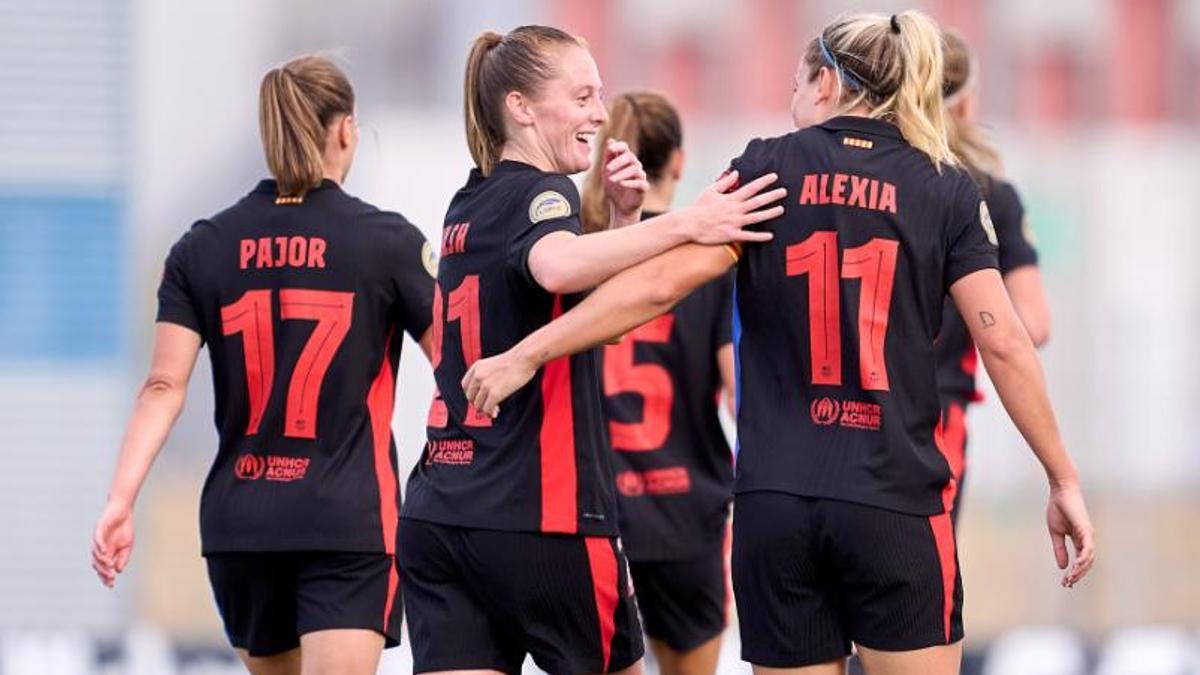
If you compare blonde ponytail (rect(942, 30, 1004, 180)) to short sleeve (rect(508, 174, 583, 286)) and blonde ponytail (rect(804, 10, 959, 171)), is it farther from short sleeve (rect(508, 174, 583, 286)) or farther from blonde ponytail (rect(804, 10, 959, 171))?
short sleeve (rect(508, 174, 583, 286))

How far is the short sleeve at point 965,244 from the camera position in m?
4.24

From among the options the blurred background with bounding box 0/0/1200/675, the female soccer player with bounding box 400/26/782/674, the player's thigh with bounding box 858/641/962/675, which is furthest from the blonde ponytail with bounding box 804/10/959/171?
the blurred background with bounding box 0/0/1200/675

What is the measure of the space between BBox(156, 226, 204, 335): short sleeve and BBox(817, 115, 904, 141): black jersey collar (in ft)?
5.60

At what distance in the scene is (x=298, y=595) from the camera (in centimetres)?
498

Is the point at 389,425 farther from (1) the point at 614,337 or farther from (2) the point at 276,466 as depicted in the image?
(1) the point at 614,337

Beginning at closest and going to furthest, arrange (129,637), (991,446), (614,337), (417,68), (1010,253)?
(614,337) → (1010,253) → (129,637) → (991,446) → (417,68)

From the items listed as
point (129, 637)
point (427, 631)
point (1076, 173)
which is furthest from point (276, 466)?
point (1076, 173)

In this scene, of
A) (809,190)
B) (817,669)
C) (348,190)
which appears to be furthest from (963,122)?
(348,190)

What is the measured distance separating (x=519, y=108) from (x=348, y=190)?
44.1 feet

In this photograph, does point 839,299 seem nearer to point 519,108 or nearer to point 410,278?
point 519,108

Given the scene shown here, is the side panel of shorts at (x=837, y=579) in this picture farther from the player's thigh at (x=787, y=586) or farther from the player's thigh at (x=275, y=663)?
the player's thigh at (x=275, y=663)

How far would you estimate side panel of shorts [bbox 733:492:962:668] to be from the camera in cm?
414

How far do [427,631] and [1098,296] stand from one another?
51.3 feet

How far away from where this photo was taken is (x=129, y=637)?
308 inches
